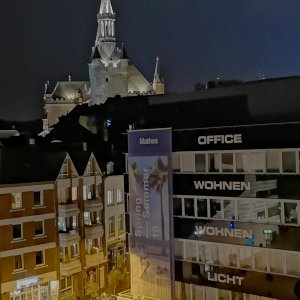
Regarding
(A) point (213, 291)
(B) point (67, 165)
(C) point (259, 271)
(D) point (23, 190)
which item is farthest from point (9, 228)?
(C) point (259, 271)

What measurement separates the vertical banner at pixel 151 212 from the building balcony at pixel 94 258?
366 centimetres

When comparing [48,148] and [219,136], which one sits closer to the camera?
[219,136]

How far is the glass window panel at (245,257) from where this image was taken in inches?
842

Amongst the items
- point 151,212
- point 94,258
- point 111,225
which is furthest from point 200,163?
point 111,225

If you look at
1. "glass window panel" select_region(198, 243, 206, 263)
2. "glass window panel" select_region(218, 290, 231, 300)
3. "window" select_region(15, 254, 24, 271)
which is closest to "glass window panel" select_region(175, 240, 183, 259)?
"glass window panel" select_region(198, 243, 206, 263)

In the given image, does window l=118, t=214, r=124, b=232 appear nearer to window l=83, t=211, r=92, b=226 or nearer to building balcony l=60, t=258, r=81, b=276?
window l=83, t=211, r=92, b=226

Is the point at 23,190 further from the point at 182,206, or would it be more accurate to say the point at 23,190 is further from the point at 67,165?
the point at 182,206

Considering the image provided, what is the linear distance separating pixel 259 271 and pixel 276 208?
8.09 feet

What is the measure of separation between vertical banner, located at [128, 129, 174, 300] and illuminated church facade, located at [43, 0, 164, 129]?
117ft

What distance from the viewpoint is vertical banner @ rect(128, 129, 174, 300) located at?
23.7m

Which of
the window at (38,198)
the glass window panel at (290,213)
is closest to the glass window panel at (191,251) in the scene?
the glass window panel at (290,213)

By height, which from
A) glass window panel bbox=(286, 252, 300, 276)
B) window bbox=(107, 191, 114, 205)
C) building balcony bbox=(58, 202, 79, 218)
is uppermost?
window bbox=(107, 191, 114, 205)

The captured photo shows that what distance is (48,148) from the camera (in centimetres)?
2833

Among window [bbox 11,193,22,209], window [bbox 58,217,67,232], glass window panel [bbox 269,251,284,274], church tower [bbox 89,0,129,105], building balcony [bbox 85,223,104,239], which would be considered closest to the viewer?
glass window panel [bbox 269,251,284,274]
